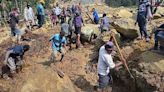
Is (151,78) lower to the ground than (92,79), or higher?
higher

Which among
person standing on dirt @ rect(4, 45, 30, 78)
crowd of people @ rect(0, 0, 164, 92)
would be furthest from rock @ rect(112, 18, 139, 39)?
person standing on dirt @ rect(4, 45, 30, 78)

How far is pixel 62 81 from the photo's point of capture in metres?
11.1

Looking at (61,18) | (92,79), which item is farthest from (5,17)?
(92,79)

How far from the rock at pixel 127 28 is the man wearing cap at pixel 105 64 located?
178 inches

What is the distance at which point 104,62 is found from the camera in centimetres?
923

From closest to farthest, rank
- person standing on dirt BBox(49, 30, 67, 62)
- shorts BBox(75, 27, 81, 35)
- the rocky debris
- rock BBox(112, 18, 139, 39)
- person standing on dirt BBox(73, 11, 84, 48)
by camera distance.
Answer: the rocky debris, person standing on dirt BBox(49, 30, 67, 62), rock BBox(112, 18, 139, 39), person standing on dirt BBox(73, 11, 84, 48), shorts BBox(75, 27, 81, 35)

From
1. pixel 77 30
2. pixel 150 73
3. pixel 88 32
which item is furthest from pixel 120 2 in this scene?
pixel 150 73

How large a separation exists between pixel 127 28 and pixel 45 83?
191 inches

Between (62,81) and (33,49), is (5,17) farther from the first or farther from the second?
(62,81)

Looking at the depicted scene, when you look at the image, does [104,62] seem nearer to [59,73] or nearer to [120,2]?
[59,73]

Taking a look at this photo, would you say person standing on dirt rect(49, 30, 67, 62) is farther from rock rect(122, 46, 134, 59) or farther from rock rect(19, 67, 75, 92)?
rock rect(122, 46, 134, 59)

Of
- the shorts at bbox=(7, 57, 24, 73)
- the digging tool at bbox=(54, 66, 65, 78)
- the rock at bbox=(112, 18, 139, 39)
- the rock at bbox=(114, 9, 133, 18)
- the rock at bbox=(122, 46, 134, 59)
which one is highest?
the rock at bbox=(112, 18, 139, 39)

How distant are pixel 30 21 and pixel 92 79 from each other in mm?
7597

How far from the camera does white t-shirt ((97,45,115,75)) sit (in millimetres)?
8992
